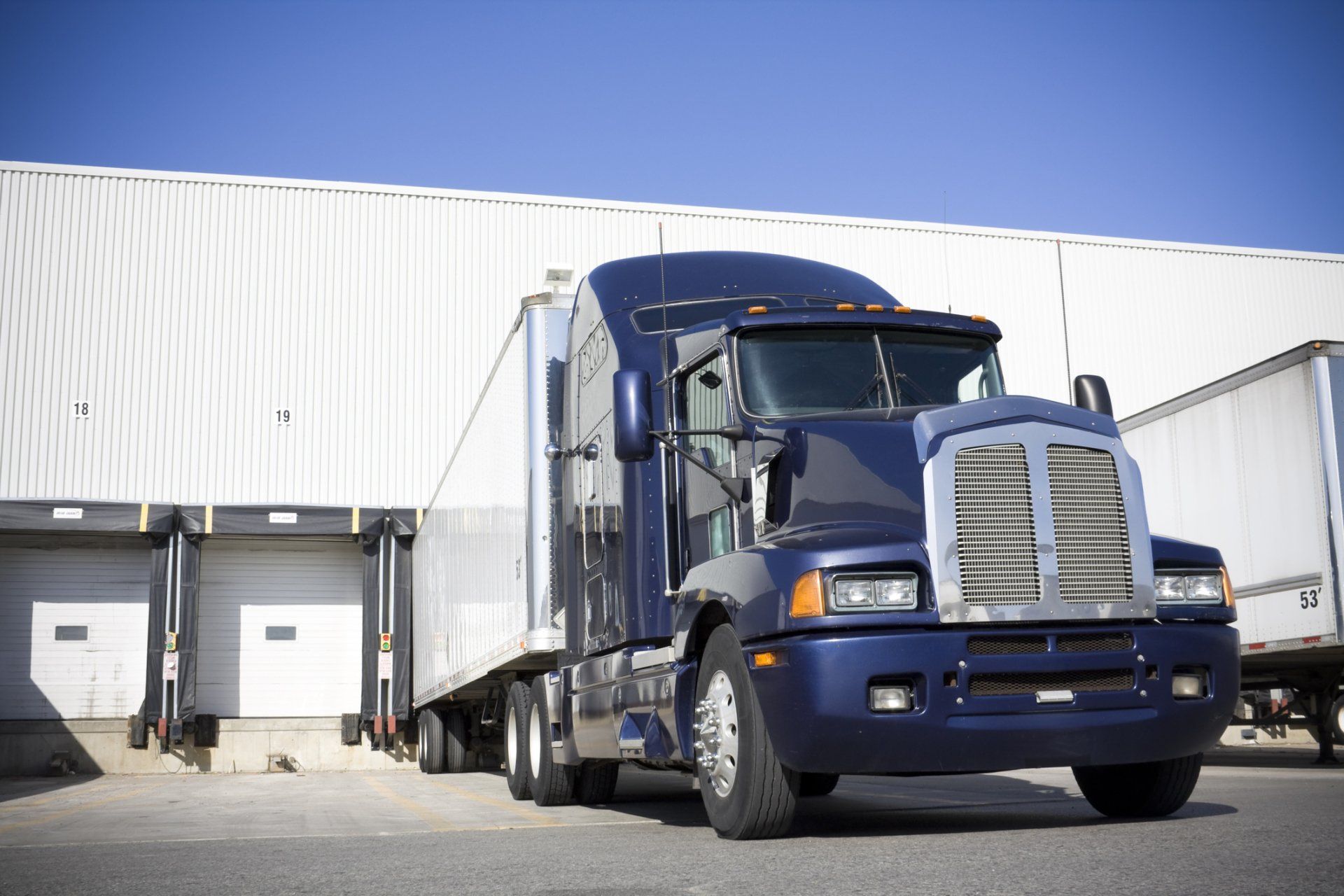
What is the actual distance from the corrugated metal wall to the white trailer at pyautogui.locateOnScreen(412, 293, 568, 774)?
32.3ft

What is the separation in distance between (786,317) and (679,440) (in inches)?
39.6

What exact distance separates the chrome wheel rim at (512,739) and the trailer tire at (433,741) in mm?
7594

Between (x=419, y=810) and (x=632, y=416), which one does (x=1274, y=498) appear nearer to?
(x=632, y=416)

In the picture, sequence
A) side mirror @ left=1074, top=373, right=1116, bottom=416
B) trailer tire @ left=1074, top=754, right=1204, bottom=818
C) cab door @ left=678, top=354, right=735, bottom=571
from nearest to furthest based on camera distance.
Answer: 1. trailer tire @ left=1074, top=754, right=1204, bottom=818
2. cab door @ left=678, top=354, right=735, bottom=571
3. side mirror @ left=1074, top=373, right=1116, bottom=416

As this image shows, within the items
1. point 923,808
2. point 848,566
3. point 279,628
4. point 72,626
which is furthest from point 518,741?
point 72,626

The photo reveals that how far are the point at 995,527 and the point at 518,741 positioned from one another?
615 centimetres

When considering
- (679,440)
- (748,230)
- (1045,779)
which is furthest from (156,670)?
(679,440)

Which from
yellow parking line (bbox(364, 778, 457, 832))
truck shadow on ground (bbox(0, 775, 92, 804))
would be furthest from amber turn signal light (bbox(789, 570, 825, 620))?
truck shadow on ground (bbox(0, 775, 92, 804))

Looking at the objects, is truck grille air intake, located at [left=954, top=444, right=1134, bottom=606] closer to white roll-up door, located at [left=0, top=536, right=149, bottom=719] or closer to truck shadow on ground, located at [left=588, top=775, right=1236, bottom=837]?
truck shadow on ground, located at [left=588, top=775, right=1236, bottom=837]

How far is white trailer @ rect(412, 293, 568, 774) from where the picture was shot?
1033cm

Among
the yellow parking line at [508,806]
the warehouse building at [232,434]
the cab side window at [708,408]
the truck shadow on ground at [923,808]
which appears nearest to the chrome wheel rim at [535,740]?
the yellow parking line at [508,806]

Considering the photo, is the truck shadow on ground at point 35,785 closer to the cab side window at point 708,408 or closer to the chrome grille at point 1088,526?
the cab side window at point 708,408

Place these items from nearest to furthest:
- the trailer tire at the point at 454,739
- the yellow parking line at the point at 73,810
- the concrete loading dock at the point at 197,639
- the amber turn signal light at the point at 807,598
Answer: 1. the amber turn signal light at the point at 807,598
2. the yellow parking line at the point at 73,810
3. the trailer tire at the point at 454,739
4. the concrete loading dock at the point at 197,639

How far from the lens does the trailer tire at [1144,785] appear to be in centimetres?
691
